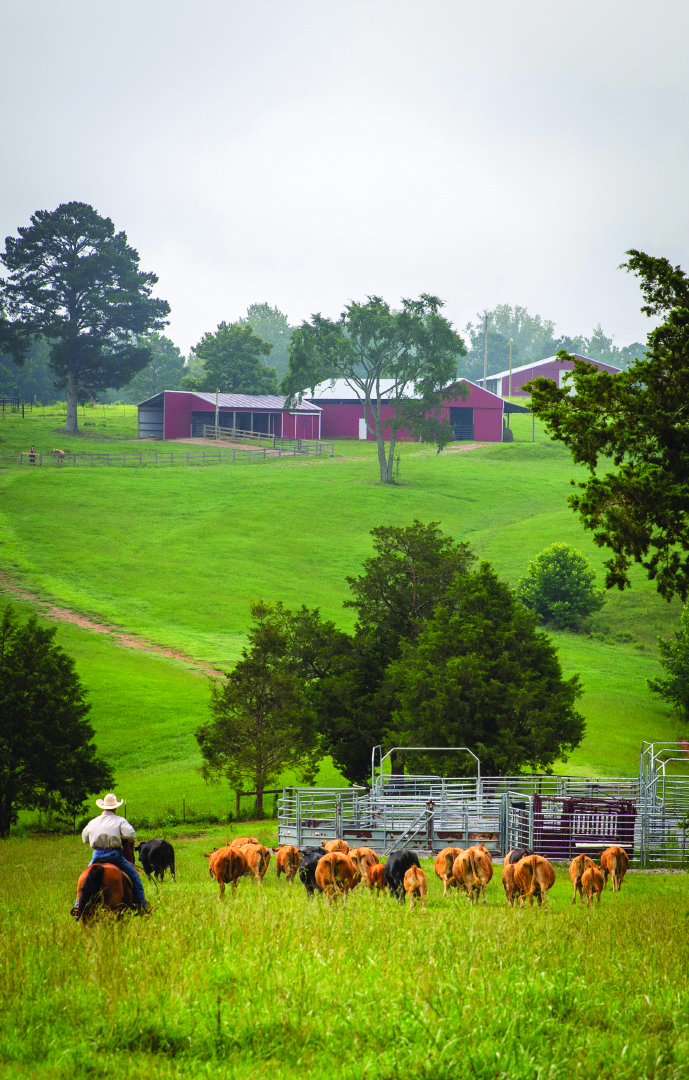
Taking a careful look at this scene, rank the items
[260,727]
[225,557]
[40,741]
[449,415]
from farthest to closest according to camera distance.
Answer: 1. [449,415]
2. [225,557]
3. [260,727]
4. [40,741]

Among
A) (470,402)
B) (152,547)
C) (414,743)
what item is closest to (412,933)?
(414,743)

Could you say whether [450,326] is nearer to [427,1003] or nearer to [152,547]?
[152,547]

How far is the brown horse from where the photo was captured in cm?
979

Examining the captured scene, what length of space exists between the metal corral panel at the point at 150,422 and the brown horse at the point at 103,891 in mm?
99502

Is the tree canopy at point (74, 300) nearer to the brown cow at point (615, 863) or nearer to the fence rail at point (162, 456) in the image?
the fence rail at point (162, 456)

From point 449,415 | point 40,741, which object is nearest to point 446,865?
point 40,741

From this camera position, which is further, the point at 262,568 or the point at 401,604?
the point at 262,568

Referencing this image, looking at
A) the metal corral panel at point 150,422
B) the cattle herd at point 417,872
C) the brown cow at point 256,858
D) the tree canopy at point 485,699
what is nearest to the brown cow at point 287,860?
the brown cow at point 256,858

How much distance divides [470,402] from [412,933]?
4109 inches

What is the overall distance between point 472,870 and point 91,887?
7972 millimetres

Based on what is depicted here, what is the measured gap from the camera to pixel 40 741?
29.6 metres

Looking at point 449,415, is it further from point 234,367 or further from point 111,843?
point 111,843

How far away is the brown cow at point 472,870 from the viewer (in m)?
16.0

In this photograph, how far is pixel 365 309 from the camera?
87.3m
